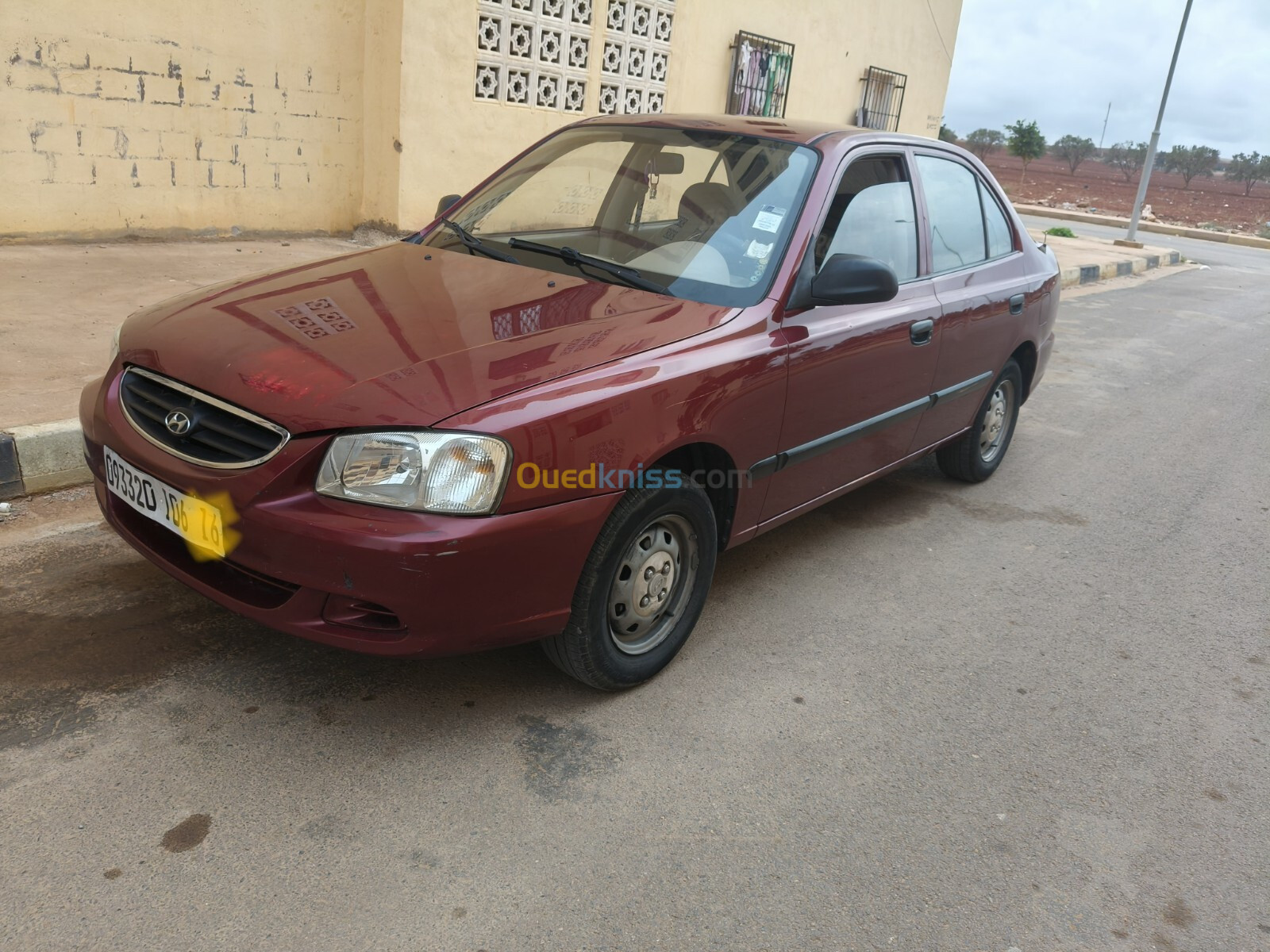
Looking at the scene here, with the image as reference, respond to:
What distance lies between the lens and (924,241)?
3.99 metres

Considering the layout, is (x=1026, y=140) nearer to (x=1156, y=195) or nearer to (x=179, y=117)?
(x=1156, y=195)

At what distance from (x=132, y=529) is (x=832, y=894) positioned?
2.09 m

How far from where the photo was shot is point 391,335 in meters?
2.69

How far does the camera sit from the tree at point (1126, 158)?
5409 centimetres

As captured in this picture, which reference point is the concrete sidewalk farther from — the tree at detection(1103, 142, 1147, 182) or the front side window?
the tree at detection(1103, 142, 1147, 182)

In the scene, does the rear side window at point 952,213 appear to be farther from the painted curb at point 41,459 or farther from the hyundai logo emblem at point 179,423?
the painted curb at point 41,459

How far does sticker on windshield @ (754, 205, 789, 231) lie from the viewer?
10.8 ft

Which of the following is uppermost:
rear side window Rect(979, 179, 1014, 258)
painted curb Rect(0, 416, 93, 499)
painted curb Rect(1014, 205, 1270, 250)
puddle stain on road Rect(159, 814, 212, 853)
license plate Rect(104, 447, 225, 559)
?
rear side window Rect(979, 179, 1014, 258)

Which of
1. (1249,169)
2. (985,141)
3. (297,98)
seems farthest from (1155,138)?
(985,141)

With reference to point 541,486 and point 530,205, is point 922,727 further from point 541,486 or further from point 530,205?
point 530,205

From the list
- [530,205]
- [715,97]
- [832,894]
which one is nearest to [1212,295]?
[715,97]

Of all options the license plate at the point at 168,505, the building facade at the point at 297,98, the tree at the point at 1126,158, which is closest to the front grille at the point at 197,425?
the license plate at the point at 168,505

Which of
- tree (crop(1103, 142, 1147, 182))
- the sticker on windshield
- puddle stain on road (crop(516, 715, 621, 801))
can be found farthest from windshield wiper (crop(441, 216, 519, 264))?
tree (crop(1103, 142, 1147, 182))

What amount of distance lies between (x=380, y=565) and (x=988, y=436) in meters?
3.71
